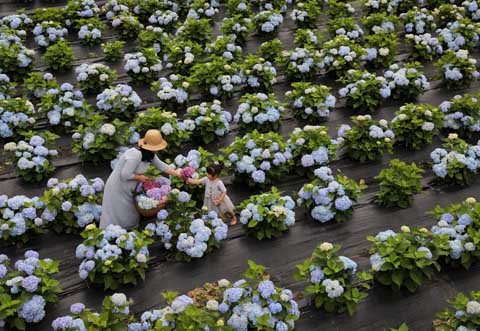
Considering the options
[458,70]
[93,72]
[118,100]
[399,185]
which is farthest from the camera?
[458,70]

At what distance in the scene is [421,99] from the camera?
793 centimetres

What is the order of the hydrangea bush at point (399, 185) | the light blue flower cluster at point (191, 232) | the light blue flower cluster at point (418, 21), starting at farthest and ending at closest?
the light blue flower cluster at point (418, 21)
the hydrangea bush at point (399, 185)
the light blue flower cluster at point (191, 232)

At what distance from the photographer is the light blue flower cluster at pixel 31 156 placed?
635 cm

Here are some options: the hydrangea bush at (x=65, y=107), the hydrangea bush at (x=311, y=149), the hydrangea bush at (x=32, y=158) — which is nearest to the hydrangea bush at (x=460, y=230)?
the hydrangea bush at (x=311, y=149)

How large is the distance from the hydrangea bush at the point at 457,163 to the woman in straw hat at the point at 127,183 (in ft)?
9.24

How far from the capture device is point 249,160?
6320 mm

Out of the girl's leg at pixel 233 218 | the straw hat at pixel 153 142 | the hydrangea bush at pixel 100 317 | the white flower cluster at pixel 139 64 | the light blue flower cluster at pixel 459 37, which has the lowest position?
the girl's leg at pixel 233 218

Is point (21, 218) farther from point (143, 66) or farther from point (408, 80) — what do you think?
point (408, 80)

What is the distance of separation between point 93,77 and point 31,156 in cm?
172

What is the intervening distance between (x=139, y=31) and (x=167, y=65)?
45.2 inches

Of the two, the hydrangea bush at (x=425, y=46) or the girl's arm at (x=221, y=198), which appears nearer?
the girl's arm at (x=221, y=198)

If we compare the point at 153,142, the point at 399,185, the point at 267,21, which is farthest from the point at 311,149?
the point at 267,21

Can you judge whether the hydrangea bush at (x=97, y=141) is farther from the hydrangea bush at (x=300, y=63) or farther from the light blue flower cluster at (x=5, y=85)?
the hydrangea bush at (x=300, y=63)

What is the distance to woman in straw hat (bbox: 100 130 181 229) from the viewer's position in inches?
229
